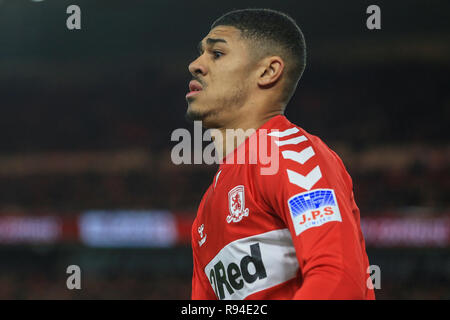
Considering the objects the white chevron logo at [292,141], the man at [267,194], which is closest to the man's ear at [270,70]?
the man at [267,194]

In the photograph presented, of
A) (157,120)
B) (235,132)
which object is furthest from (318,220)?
(157,120)

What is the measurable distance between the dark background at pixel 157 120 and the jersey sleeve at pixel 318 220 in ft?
31.0

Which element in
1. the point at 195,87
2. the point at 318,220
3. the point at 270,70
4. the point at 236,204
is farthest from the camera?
the point at 195,87

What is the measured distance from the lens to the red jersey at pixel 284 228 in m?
1.39

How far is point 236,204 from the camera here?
1725mm

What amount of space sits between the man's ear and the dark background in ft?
29.6

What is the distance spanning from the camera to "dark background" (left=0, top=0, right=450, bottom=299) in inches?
485

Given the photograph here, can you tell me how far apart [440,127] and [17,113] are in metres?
12.7

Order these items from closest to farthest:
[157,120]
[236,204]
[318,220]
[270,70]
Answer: [318,220], [236,204], [270,70], [157,120]

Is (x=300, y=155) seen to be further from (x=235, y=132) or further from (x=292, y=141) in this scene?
(x=235, y=132)

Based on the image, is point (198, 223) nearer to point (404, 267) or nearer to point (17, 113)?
point (404, 267)

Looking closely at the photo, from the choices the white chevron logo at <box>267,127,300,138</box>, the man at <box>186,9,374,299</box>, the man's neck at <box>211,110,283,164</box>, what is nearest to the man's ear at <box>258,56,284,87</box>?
the man at <box>186,9,374,299</box>

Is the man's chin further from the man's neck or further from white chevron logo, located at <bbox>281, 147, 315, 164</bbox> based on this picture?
white chevron logo, located at <bbox>281, 147, 315, 164</bbox>

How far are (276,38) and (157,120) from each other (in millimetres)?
14380
